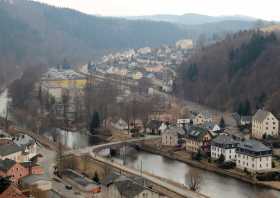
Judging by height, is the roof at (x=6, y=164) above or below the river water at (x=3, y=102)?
below

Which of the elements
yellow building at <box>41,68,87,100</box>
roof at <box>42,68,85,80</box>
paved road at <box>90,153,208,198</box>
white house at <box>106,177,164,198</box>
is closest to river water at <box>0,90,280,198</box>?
paved road at <box>90,153,208,198</box>

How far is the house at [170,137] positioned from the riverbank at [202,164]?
0.34 meters

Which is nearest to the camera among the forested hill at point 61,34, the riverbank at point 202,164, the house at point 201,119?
the riverbank at point 202,164

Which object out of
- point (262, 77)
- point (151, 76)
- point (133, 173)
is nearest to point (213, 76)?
point (262, 77)

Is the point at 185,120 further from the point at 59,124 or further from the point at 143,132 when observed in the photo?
the point at 59,124

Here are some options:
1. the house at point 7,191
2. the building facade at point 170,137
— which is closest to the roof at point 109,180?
the house at point 7,191

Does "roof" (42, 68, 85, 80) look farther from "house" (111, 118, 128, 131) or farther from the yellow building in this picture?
"house" (111, 118, 128, 131)

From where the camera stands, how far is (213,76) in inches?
1229

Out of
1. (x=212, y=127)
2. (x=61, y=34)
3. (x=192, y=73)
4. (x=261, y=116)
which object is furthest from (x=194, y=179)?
(x=61, y=34)

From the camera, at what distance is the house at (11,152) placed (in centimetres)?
1512

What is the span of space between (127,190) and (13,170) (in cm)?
331

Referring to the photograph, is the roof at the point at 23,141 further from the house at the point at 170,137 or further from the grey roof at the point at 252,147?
the grey roof at the point at 252,147

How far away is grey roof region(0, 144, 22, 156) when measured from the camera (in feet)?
49.9

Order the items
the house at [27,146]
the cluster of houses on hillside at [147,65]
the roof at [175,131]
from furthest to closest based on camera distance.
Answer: the cluster of houses on hillside at [147,65] < the roof at [175,131] < the house at [27,146]
